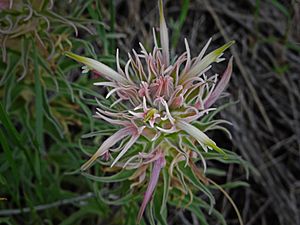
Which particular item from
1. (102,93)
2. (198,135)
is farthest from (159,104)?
(102,93)

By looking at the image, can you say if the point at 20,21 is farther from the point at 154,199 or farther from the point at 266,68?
the point at 266,68

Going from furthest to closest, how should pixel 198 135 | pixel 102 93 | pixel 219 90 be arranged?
pixel 102 93 < pixel 219 90 < pixel 198 135

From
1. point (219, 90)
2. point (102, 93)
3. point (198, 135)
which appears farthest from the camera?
point (102, 93)

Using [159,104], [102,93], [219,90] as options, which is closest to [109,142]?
[159,104]

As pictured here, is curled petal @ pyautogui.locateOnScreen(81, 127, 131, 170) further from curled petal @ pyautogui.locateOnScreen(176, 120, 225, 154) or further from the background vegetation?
the background vegetation

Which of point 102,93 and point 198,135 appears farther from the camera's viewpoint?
point 102,93

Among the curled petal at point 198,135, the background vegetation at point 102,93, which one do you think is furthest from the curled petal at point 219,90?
the background vegetation at point 102,93

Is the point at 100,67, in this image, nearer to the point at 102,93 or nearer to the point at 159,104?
the point at 159,104

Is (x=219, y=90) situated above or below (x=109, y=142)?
above
